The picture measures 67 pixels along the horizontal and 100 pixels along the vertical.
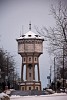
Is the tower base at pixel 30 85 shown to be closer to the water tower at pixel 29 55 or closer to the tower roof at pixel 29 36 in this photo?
the water tower at pixel 29 55

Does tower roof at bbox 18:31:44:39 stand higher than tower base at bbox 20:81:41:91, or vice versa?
tower roof at bbox 18:31:44:39

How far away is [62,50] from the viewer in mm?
14047

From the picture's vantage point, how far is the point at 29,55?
1720 inches

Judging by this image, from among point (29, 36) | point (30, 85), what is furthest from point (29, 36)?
point (30, 85)

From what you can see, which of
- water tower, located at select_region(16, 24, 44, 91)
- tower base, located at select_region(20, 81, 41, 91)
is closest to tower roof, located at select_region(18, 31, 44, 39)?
water tower, located at select_region(16, 24, 44, 91)

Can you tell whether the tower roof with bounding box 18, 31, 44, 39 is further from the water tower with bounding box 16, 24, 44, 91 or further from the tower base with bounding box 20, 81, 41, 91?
the tower base with bounding box 20, 81, 41, 91

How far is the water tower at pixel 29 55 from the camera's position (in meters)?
41.9

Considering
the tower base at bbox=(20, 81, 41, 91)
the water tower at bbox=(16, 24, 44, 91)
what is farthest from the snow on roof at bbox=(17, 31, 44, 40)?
the tower base at bbox=(20, 81, 41, 91)

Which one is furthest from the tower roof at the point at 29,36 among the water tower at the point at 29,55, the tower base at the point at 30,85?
the tower base at the point at 30,85

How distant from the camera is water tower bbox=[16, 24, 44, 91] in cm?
4194

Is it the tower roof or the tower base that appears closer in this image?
the tower roof

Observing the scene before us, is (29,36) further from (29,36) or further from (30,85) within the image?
(30,85)

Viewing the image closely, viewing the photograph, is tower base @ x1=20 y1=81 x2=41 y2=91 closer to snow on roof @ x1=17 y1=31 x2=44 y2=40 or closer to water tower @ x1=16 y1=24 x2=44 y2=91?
water tower @ x1=16 y1=24 x2=44 y2=91

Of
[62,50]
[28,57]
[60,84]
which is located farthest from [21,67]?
[62,50]
